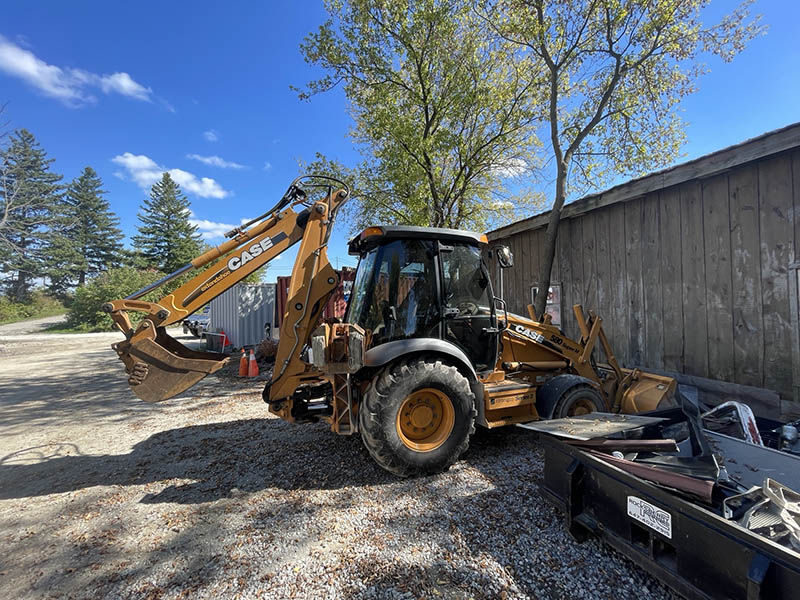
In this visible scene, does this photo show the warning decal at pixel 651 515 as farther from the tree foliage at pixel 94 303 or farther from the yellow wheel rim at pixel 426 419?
the tree foliage at pixel 94 303

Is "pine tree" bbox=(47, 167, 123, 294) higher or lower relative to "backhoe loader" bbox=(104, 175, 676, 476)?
higher

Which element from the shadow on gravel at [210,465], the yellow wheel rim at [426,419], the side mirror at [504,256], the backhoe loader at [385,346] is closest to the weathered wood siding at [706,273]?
the backhoe loader at [385,346]

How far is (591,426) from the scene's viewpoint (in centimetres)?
271

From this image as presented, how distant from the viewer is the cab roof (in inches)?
144

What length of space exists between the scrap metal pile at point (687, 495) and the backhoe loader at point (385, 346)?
1012 millimetres

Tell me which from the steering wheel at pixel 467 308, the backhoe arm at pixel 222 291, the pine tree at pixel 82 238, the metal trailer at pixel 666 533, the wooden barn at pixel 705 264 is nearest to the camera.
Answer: the metal trailer at pixel 666 533

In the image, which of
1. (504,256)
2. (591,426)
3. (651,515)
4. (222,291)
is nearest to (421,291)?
(504,256)

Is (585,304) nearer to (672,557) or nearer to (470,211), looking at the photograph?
(672,557)

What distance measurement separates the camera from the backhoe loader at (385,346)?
3.37 meters

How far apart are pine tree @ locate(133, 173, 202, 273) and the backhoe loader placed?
138 feet

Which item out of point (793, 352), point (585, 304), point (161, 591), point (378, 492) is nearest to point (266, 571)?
point (161, 591)

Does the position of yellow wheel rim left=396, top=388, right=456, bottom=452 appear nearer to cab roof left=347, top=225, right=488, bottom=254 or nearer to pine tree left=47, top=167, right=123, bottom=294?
cab roof left=347, top=225, right=488, bottom=254

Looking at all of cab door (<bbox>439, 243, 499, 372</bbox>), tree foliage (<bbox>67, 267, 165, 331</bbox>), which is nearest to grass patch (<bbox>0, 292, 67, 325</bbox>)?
tree foliage (<bbox>67, 267, 165, 331</bbox>)

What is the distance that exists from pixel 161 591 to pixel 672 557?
9.05ft
